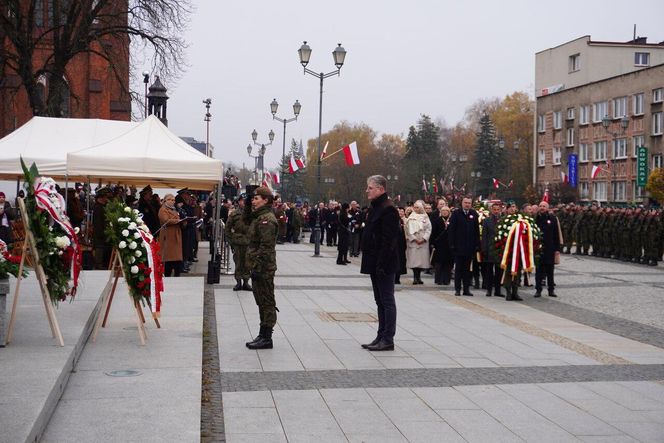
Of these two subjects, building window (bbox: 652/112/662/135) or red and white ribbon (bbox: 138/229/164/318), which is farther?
building window (bbox: 652/112/662/135)

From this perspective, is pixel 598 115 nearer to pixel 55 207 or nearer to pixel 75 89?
pixel 75 89

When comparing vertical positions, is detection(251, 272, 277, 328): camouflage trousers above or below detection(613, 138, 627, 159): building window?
below

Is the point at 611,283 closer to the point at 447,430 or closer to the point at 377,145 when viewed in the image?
the point at 447,430

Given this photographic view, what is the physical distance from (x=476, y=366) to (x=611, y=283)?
12.7 m

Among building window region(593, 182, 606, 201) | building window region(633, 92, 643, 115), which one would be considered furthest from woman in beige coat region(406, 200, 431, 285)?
building window region(593, 182, 606, 201)

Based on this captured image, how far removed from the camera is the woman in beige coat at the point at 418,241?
2016cm

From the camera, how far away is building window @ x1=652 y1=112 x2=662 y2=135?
59719 mm

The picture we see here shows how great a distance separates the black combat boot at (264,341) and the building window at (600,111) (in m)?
61.1

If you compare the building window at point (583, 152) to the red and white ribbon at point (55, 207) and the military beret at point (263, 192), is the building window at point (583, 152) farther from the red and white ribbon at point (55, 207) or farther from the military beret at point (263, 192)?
the red and white ribbon at point (55, 207)

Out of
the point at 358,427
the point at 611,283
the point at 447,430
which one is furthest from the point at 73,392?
the point at 611,283

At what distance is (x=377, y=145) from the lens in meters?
128

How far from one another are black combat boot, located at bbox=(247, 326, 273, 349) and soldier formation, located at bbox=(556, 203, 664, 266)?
20.6m

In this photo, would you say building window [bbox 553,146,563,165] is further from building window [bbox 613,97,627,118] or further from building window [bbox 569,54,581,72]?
building window [bbox 613,97,627,118]

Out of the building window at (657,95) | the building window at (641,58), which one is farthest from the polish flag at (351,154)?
the building window at (641,58)
